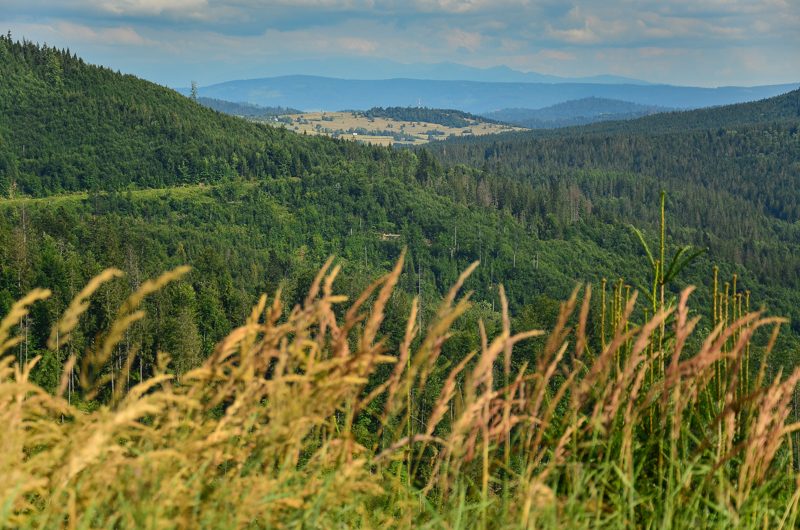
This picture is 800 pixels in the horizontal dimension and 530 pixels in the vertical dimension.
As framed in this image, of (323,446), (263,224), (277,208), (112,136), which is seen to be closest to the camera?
(323,446)

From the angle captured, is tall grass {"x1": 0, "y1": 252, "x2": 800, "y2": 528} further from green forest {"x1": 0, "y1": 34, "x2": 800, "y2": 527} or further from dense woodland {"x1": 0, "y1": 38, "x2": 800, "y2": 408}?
dense woodland {"x1": 0, "y1": 38, "x2": 800, "y2": 408}

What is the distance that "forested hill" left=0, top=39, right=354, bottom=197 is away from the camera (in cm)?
11500

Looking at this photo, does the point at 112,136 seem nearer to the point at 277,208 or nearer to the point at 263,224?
the point at 277,208

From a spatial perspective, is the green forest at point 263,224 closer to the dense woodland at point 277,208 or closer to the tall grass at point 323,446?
the dense woodland at point 277,208

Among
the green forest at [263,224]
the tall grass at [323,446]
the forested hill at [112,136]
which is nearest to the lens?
the tall grass at [323,446]

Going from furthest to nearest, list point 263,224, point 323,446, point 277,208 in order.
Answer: point 277,208 < point 263,224 < point 323,446

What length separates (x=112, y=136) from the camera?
430 ft

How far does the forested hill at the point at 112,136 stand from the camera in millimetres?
115000

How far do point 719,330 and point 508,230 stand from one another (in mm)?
119828

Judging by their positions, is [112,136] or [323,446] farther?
[112,136]

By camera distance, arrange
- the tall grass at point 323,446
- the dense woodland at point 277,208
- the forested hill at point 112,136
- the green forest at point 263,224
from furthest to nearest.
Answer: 1. the forested hill at point 112,136
2. the dense woodland at point 277,208
3. the green forest at point 263,224
4. the tall grass at point 323,446

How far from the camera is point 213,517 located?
185 cm

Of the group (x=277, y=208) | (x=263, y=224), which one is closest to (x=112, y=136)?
(x=277, y=208)

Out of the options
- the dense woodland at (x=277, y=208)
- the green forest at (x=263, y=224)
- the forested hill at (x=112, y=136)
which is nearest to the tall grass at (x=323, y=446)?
the green forest at (x=263, y=224)
